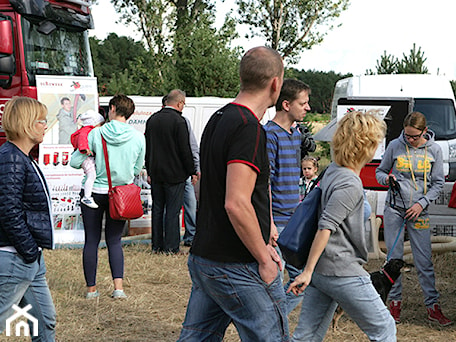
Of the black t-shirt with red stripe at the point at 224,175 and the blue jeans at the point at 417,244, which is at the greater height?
the black t-shirt with red stripe at the point at 224,175

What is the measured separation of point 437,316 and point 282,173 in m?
2.39

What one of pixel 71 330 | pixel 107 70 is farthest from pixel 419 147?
pixel 107 70

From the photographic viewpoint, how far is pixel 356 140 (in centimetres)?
359

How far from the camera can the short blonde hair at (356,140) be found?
11.8 feet

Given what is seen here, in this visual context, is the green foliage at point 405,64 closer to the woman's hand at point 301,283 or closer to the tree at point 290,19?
the tree at point 290,19

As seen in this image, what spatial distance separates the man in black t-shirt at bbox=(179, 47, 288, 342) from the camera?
2.79 meters

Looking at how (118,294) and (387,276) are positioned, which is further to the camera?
(118,294)

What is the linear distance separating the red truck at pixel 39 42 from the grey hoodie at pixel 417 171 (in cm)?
605

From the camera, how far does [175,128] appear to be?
8875 mm

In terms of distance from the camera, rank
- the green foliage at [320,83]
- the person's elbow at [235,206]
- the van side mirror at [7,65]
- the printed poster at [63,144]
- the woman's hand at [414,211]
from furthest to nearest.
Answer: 1. the green foliage at [320,83]
2. the van side mirror at [7,65]
3. the printed poster at [63,144]
4. the woman's hand at [414,211]
5. the person's elbow at [235,206]

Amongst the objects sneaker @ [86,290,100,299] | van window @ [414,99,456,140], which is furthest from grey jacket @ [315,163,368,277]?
van window @ [414,99,456,140]

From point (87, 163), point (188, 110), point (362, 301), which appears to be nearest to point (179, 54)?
point (188, 110)

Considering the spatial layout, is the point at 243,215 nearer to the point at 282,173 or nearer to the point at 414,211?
the point at 282,173

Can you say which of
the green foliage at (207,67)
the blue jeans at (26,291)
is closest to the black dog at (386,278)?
the blue jeans at (26,291)
